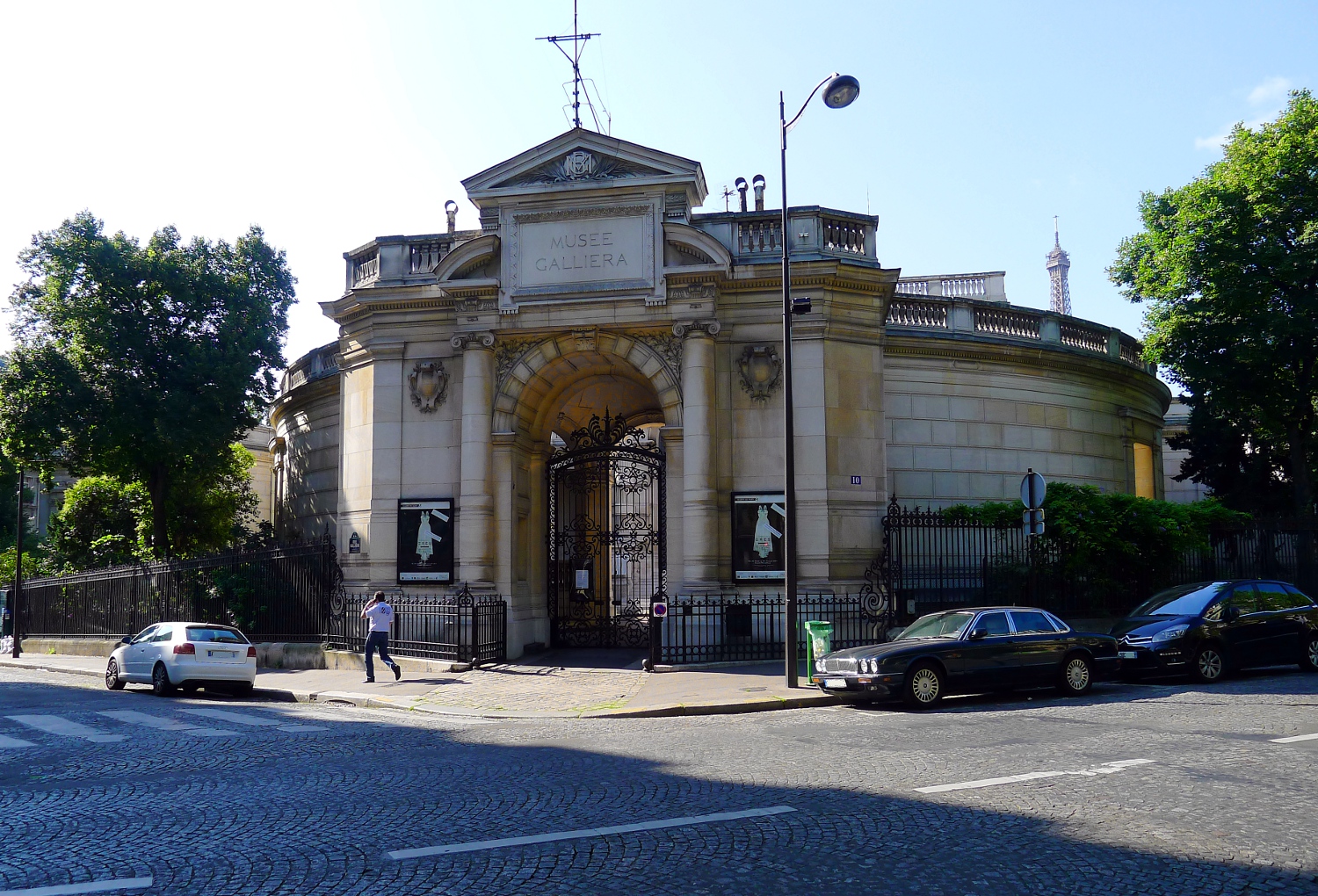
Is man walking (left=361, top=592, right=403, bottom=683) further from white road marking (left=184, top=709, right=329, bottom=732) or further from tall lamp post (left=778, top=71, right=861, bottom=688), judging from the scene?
tall lamp post (left=778, top=71, right=861, bottom=688)

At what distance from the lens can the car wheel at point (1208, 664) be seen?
1575cm

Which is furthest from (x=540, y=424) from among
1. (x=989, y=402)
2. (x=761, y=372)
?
(x=989, y=402)

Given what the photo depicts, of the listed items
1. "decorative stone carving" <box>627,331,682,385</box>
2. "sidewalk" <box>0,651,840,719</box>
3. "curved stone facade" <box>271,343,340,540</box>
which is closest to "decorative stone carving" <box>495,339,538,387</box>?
"decorative stone carving" <box>627,331,682,385</box>

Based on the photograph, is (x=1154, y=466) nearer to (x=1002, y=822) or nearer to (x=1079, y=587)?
(x=1079, y=587)

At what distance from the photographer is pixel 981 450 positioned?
990 inches

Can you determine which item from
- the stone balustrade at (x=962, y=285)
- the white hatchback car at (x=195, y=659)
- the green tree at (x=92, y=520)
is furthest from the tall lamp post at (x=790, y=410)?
the green tree at (x=92, y=520)

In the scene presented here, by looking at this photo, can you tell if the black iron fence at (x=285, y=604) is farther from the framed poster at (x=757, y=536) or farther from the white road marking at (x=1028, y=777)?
the white road marking at (x=1028, y=777)

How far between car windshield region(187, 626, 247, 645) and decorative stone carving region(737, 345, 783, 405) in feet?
36.3

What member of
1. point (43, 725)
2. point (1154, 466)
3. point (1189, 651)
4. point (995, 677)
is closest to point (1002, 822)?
point (995, 677)

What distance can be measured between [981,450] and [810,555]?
23.7ft

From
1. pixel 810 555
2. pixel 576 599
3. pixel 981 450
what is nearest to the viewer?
pixel 810 555

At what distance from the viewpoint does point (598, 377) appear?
2430cm

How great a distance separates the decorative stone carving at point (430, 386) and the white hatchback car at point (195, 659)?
6.19m

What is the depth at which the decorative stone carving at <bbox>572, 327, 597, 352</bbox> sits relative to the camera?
21.4 m
